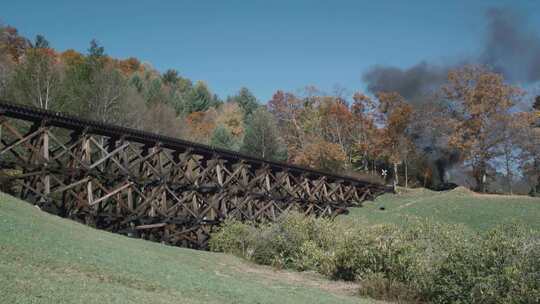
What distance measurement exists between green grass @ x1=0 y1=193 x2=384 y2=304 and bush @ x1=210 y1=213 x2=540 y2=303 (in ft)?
3.71

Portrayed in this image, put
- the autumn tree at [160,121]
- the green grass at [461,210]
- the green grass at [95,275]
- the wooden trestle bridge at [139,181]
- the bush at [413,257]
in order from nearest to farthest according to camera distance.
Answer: the green grass at [95,275], the bush at [413,257], the wooden trestle bridge at [139,181], the green grass at [461,210], the autumn tree at [160,121]

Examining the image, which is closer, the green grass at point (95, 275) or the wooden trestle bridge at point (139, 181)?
the green grass at point (95, 275)

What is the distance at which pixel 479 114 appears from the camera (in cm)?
4206

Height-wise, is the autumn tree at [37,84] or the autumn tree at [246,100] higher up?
the autumn tree at [246,100]

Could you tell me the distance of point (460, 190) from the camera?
36000mm

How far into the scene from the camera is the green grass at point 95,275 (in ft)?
21.7

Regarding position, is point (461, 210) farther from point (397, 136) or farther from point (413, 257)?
point (397, 136)

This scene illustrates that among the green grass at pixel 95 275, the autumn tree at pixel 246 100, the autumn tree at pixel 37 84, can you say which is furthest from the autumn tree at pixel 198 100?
the green grass at pixel 95 275

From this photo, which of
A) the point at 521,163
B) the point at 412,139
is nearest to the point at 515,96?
the point at 521,163

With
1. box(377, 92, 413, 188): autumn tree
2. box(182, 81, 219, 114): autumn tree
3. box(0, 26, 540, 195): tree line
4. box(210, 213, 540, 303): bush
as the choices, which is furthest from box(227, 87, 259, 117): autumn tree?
box(210, 213, 540, 303): bush

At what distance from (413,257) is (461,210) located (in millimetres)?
16742

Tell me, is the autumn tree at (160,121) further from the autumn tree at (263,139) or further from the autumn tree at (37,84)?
the autumn tree at (37,84)

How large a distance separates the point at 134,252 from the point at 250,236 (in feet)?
23.4

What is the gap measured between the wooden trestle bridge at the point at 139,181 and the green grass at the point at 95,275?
3.89m
